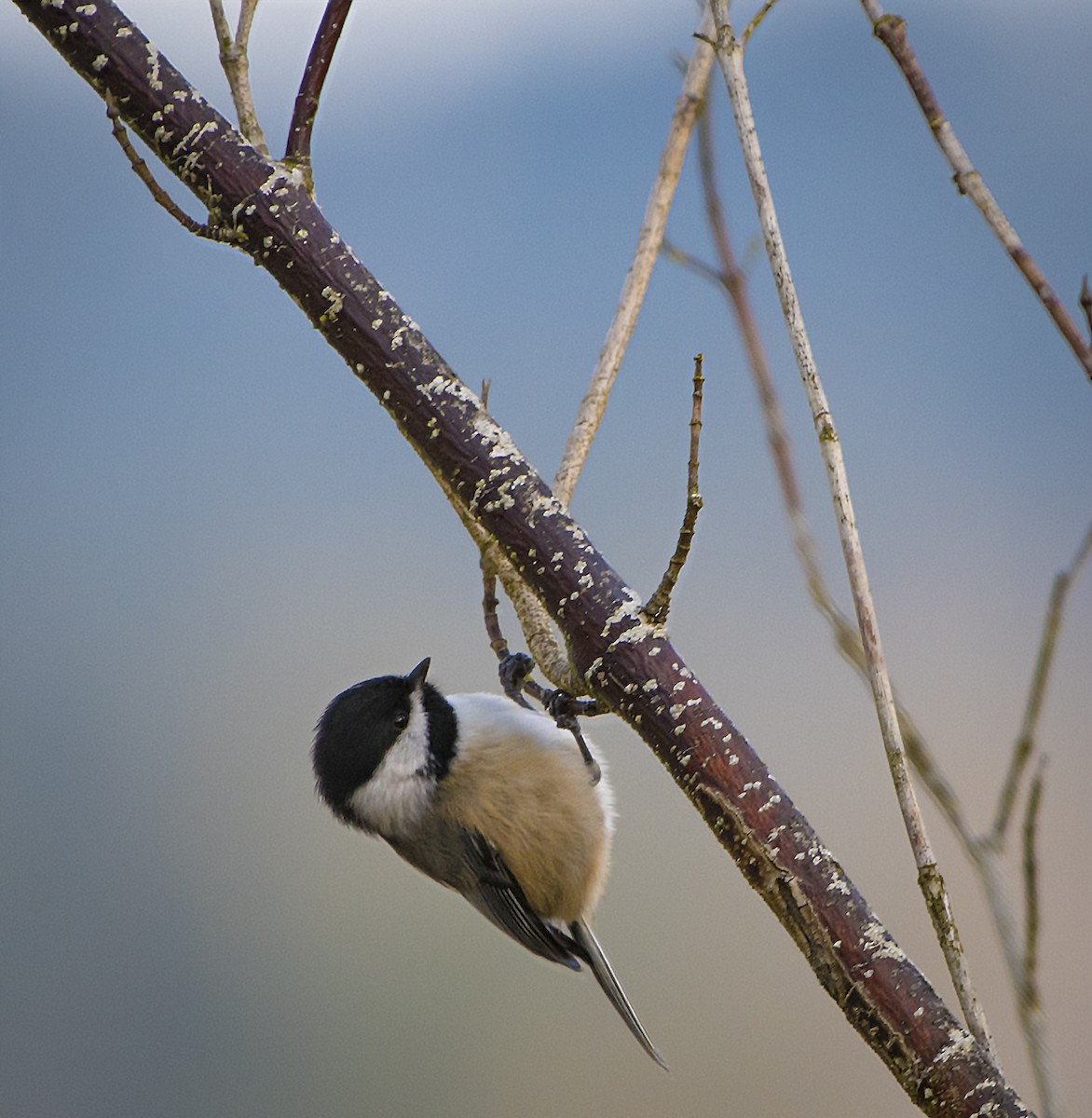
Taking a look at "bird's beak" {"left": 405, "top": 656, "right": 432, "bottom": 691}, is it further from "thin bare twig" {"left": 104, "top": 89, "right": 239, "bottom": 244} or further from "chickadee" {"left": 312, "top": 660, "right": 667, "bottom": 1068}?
"thin bare twig" {"left": 104, "top": 89, "right": 239, "bottom": 244}

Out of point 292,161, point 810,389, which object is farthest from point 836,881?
point 292,161

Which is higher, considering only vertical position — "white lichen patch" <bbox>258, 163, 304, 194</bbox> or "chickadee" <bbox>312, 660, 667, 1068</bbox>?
"white lichen patch" <bbox>258, 163, 304, 194</bbox>

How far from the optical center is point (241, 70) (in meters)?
0.80

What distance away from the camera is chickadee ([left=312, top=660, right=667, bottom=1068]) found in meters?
1.20

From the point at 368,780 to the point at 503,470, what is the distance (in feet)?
2.24

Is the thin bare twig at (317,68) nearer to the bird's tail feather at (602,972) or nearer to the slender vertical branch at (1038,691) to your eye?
the slender vertical branch at (1038,691)

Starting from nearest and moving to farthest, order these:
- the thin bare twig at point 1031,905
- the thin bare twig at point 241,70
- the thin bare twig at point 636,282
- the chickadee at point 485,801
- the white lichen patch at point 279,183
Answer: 1. the thin bare twig at point 1031,905
2. the white lichen patch at point 279,183
3. the thin bare twig at point 241,70
4. the thin bare twig at point 636,282
5. the chickadee at point 485,801

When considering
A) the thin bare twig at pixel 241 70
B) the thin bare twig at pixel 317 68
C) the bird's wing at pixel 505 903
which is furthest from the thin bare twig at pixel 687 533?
the bird's wing at pixel 505 903

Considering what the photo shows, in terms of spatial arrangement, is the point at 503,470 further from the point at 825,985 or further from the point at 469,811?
the point at 469,811

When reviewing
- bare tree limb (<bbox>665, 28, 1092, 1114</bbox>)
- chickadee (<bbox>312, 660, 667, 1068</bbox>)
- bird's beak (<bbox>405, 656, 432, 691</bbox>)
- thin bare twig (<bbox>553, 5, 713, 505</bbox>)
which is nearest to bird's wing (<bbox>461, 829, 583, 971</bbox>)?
chickadee (<bbox>312, 660, 667, 1068</bbox>)

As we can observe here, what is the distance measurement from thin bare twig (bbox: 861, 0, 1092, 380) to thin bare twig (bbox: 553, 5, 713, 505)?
14.9 inches

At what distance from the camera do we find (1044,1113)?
1.60 ft

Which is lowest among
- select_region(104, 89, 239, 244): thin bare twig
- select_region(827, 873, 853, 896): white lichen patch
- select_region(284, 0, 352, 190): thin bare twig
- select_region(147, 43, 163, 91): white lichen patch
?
select_region(827, 873, 853, 896): white lichen patch

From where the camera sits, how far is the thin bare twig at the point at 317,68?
0.69 m
